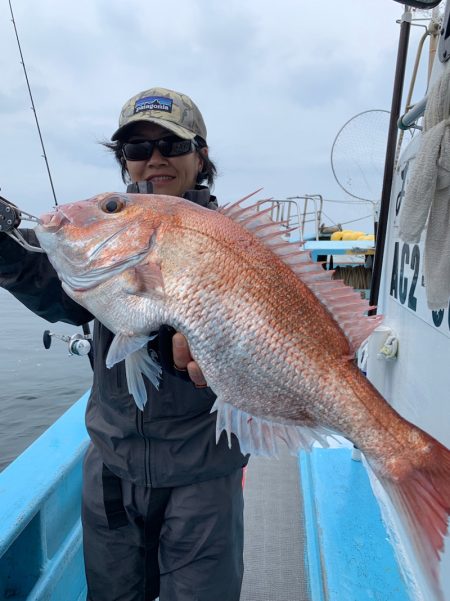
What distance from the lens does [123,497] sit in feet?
5.79

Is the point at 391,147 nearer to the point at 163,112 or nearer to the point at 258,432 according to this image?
the point at 163,112

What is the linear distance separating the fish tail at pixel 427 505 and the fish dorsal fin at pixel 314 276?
35cm

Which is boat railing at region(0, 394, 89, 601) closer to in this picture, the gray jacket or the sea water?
the gray jacket

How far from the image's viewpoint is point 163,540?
5.74 ft

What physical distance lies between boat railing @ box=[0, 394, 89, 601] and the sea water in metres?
3.68

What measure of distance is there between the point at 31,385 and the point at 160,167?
306 inches

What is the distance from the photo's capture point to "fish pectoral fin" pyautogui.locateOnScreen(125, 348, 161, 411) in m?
1.43

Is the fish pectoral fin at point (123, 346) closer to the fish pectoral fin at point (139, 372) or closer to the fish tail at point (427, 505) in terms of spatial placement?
the fish pectoral fin at point (139, 372)

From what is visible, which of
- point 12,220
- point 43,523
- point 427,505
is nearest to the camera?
point 427,505

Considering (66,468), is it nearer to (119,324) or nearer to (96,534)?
(96,534)

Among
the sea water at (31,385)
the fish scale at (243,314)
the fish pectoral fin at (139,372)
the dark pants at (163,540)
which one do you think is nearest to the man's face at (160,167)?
the fish scale at (243,314)

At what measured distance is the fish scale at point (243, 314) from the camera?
50.1 inches

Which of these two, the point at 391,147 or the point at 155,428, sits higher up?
the point at 391,147

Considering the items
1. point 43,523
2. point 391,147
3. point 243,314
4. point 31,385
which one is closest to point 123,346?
point 243,314
